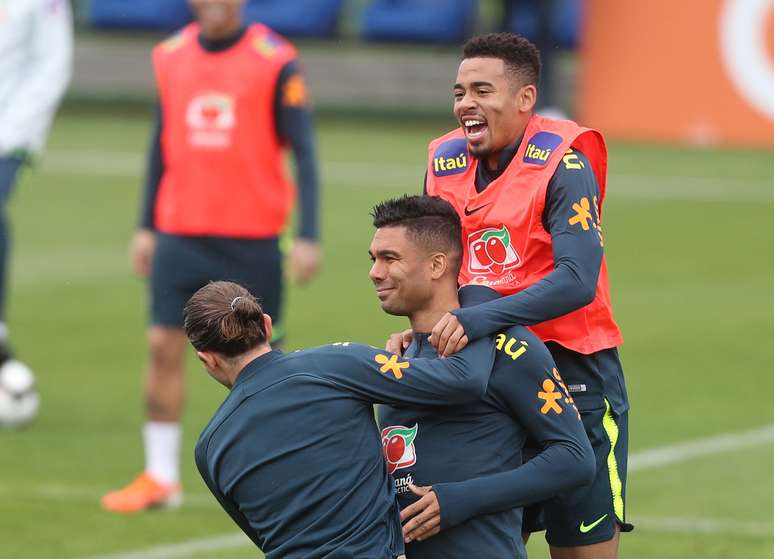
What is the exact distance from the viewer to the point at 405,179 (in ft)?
60.4

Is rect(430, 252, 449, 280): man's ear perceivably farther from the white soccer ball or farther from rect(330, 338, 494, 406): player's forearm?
the white soccer ball

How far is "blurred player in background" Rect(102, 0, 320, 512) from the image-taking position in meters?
8.18

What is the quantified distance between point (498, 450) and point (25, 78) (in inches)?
222

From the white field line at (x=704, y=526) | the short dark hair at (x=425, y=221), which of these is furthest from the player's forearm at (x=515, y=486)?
the white field line at (x=704, y=526)

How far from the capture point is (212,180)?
325 inches

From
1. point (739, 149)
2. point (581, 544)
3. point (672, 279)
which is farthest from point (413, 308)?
point (739, 149)

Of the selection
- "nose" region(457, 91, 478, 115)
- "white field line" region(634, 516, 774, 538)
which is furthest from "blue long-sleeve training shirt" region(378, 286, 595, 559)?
"white field line" region(634, 516, 774, 538)

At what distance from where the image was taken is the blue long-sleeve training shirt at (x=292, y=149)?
8.22 m

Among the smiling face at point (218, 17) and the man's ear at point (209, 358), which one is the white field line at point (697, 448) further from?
the man's ear at point (209, 358)

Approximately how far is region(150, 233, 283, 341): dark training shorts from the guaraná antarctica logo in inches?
135

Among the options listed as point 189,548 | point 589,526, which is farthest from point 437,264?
point 189,548

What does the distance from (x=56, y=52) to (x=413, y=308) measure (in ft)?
17.9

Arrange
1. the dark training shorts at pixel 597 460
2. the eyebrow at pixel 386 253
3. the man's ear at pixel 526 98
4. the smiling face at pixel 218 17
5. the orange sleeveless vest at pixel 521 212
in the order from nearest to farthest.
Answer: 1. the eyebrow at pixel 386 253
2. the orange sleeveless vest at pixel 521 212
3. the man's ear at pixel 526 98
4. the dark training shorts at pixel 597 460
5. the smiling face at pixel 218 17

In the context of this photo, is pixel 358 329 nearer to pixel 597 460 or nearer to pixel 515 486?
pixel 597 460
